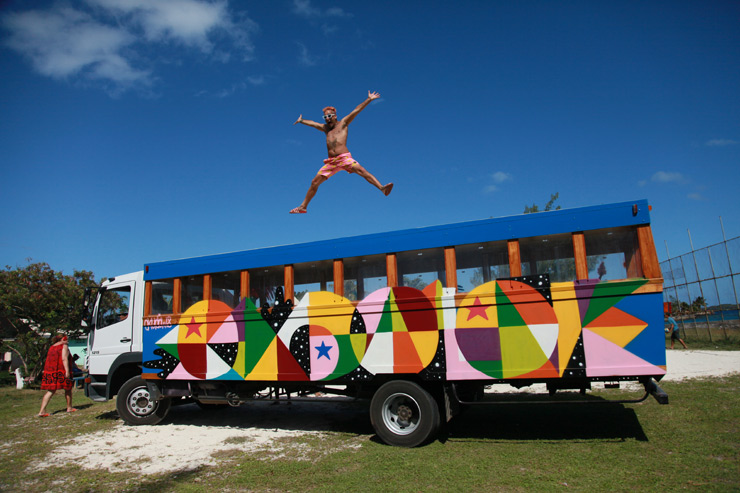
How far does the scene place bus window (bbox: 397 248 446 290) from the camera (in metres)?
6.46

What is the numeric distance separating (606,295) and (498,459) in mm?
2377

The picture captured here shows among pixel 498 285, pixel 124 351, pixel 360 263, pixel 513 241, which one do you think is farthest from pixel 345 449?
pixel 124 351

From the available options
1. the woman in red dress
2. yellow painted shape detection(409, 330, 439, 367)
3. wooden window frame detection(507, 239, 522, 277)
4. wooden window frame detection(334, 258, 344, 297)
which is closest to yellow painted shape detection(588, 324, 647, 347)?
wooden window frame detection(507, 239, 522, 277)

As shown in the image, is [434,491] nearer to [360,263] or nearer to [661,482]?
[661,482]

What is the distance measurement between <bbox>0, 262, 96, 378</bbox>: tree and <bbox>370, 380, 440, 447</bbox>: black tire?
15.6m

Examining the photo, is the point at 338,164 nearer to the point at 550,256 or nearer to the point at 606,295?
the point at 550,256

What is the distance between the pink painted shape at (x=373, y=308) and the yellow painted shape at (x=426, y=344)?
0.64 m

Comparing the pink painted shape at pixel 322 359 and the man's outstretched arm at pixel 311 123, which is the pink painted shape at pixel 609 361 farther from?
the man's outstretched arm at pixel 311 123

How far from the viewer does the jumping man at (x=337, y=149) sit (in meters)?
6.88

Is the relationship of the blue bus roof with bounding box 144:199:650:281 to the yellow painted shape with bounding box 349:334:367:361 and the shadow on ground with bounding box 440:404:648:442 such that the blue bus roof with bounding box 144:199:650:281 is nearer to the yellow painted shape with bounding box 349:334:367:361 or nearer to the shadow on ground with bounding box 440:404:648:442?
the yellow painted shape with bounding box 349:334:367:361

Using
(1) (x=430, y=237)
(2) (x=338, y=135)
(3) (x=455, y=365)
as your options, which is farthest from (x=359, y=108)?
(3) (x=455, y=365)

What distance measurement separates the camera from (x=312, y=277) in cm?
730

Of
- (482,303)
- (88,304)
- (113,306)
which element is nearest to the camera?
(482,303)

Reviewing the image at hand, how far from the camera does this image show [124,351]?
8.70m
